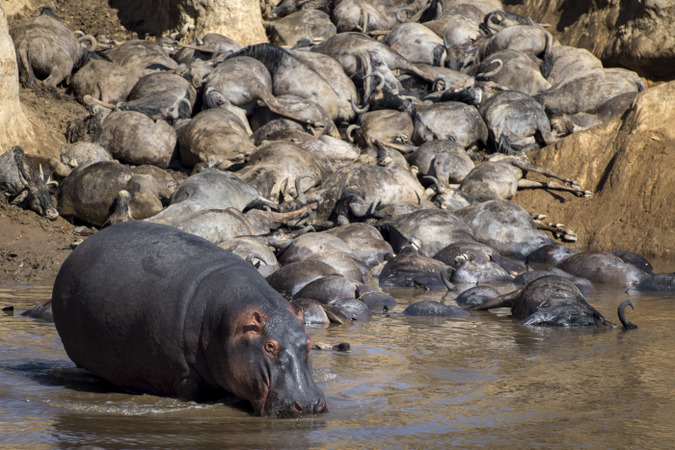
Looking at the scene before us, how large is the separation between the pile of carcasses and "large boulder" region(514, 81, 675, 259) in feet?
1.62

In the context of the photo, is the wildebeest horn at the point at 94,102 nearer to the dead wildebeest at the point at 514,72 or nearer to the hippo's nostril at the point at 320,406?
the dead wildebeest at the point at 514,72

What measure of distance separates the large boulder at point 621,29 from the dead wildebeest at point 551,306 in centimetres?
1498

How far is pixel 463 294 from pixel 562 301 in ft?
4.48

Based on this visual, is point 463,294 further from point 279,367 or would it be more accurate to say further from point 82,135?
point 82,135

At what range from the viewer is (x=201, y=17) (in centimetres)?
2109

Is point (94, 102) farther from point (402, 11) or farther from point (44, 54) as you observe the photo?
point (402, 11)

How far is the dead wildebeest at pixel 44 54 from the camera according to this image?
52.4 feet

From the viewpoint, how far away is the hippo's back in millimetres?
4316

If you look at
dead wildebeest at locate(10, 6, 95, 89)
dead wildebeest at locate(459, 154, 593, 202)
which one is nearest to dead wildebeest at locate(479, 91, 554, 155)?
dead wildebeest at locate(459, 154, 593, 202)

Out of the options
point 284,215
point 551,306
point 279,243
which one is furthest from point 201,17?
point 551,306

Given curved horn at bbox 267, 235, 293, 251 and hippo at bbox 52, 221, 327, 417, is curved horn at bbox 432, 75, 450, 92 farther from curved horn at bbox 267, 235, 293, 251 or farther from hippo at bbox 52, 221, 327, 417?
hippo at bbox 52, 221, 327, 417

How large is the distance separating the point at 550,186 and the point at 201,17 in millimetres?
10611

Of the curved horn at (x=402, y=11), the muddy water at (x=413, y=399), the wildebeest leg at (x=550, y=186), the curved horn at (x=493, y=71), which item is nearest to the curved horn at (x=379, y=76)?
the curved horn at (x=493, y=71)

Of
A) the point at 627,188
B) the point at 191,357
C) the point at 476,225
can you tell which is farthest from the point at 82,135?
the point at 191,357
